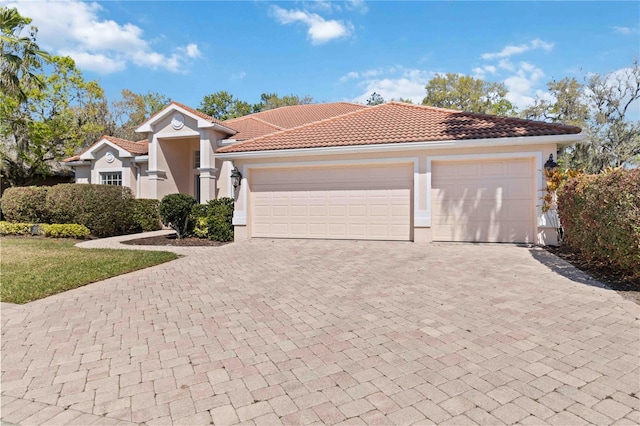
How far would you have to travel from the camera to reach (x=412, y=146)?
9.94m

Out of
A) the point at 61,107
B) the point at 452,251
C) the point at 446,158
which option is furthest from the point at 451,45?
the point at 61,107

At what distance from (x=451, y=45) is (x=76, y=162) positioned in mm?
19362

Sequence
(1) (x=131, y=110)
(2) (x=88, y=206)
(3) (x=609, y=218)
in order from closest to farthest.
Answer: (3) (x=609, y=218), (2) (x=88, y=206), (1) (x=131, y=110)

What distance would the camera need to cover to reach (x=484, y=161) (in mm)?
9891

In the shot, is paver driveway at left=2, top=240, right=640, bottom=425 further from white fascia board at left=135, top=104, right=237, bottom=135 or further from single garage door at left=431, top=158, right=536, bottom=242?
white fascia board at left=135, top=104, right=237, bottom=135

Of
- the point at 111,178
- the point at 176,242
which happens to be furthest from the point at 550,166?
the point at 111,178

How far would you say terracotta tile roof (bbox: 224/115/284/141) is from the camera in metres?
16.5

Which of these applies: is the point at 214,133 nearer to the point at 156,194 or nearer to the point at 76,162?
the point at 156,194

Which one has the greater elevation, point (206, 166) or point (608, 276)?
point (206, 166)

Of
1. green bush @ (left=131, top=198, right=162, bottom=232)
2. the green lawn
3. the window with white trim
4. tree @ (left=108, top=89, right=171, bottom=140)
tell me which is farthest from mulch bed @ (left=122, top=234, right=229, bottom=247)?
tree @ (left=108, top=89, right=171, bottom=140)

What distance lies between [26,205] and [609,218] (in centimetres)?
1883

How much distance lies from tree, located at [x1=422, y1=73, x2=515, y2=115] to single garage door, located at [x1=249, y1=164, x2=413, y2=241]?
74.5ft

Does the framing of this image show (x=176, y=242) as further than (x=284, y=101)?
No

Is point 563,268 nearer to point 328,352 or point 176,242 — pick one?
point 328,352
